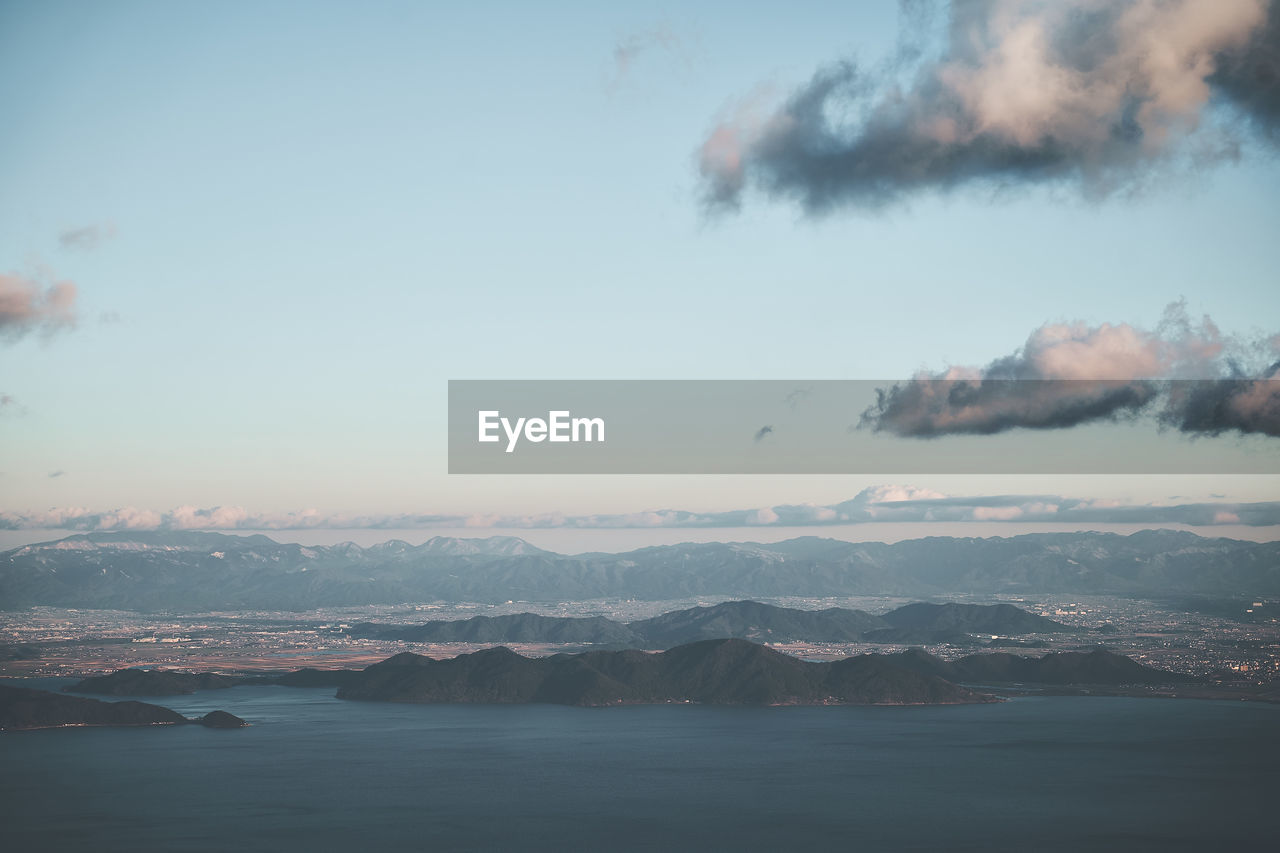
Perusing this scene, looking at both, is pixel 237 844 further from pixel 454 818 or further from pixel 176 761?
pixel 176 761

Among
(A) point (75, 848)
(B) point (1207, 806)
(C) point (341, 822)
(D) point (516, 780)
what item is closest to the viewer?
(A) point (75, 848)

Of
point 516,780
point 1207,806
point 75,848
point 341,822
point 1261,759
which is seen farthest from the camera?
point 1261,759

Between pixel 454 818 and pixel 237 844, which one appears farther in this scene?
pixel 454 818

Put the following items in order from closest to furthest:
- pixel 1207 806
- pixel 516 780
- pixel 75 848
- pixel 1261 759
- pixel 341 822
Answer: pixel 75 848 → pixel 341 822 → pixel 1207 806 → pixel 516 780 → pixel 1261 759

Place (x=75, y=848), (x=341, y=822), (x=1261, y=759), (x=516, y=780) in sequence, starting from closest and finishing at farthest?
1. (x=75, y=848)
2. (x=341, y=822)
3. (x=516, y=780)
4. (x=1261, y=759)

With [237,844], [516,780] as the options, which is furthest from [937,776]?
[237,844]

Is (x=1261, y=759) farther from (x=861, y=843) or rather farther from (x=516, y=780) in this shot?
(x=516, y=780)

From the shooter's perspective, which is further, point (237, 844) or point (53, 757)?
point (53, 757)

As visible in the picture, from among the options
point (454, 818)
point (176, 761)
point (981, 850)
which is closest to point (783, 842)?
point (981, 850)
